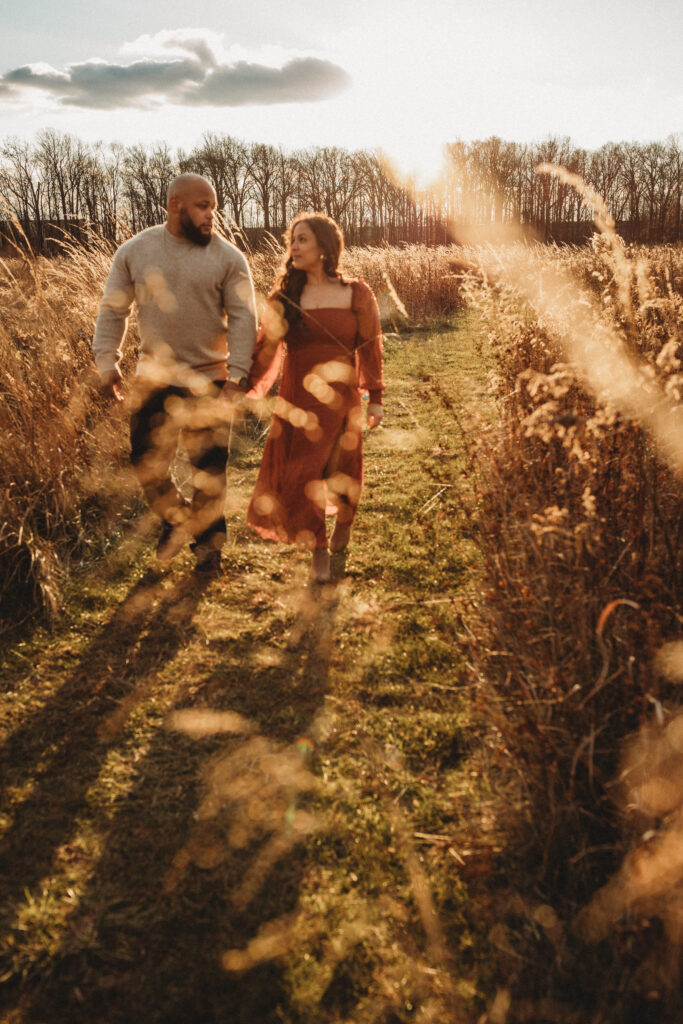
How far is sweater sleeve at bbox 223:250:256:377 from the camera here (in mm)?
3156

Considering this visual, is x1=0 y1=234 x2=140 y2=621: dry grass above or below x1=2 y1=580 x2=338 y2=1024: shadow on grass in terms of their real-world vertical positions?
above

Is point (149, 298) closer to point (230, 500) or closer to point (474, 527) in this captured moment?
point (230, 500)

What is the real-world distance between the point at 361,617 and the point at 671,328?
6.92 feet

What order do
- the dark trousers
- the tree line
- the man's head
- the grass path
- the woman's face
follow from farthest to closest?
1. the tree line
2. the dark trousers
3. the woman's face
4. the man's head
5. the grass path

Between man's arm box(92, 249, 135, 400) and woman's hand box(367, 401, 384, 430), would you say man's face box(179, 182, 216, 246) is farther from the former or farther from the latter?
woman's hand box(367, 401, 384, 430)

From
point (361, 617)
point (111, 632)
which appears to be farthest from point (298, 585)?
point (111, 632)

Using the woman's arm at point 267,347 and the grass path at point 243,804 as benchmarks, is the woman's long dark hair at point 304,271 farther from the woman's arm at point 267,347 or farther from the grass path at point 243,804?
the grass path at point 243,804

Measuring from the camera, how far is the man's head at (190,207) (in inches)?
116

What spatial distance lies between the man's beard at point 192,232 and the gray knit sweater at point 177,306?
1.5 inches

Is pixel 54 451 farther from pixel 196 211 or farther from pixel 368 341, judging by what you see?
pixel 368 341

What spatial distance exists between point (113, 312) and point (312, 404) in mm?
1088

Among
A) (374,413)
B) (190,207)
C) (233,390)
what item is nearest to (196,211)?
(190,207)

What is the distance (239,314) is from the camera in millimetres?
3182

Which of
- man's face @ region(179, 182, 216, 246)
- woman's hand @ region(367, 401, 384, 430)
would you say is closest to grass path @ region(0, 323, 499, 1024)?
woman's hand @ region(367, 401, 384, 430)
